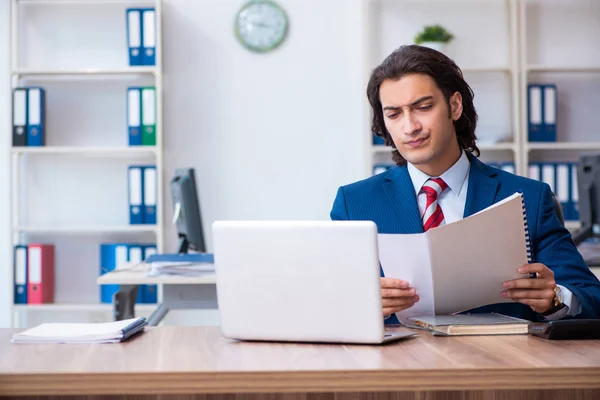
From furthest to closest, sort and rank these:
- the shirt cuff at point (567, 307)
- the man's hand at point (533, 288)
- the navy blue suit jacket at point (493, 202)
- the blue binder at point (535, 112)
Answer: the blue binder at point (535, 112), the navy blue suit jacket at point (493, 202), the shirt cuff at point (567, 307), the man's hand at point (533, 288)

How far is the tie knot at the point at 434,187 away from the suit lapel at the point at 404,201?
3 centimetres

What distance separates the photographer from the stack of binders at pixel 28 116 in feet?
13.4

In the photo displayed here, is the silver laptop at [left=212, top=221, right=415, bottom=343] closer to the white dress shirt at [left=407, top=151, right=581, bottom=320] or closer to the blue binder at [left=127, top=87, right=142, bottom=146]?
the white dress shirt at [left=407, top=151, right=581, bottom=320]

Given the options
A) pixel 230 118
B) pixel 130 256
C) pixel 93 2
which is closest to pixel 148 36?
pixel 93 2

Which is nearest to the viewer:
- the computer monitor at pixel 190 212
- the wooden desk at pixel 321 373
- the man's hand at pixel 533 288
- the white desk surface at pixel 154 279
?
the wooden desk at pixel 321 373

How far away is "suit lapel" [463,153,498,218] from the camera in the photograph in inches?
75.8

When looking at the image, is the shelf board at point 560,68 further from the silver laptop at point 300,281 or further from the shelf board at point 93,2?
the silver laptop at point 300,281

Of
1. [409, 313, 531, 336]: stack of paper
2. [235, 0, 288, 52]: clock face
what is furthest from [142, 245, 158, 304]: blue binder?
[409, 313, 531, 336]: stack of paper

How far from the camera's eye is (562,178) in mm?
4145

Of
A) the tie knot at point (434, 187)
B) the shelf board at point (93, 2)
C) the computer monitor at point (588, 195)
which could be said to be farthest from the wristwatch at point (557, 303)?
the shelf board at point (93, 2)

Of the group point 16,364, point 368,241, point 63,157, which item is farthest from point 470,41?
point 16,364

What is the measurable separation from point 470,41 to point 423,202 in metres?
2.64

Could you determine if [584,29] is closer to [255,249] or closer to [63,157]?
[63,157]

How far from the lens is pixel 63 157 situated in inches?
171
